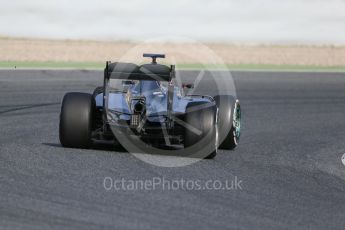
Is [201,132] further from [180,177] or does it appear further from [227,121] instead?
[180,177]

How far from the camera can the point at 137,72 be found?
42.4 feet

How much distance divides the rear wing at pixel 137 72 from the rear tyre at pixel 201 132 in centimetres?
75

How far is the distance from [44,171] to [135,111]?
2.28 m

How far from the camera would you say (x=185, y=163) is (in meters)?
12.1

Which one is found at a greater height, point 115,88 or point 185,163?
point 115,88

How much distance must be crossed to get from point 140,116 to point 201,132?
2.85 feet

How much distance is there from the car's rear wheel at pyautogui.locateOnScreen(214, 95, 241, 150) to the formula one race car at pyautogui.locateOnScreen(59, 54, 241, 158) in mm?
284

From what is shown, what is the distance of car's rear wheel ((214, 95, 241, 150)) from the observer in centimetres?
1343

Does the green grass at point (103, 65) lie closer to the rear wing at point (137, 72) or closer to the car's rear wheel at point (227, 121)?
the car's rear wheel at point (227, 121)

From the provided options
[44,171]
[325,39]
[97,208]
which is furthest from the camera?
[325,39]

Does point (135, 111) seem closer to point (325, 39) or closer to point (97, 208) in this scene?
point (97, 208)

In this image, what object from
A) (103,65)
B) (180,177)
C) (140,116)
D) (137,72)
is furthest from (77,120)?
(103,65)

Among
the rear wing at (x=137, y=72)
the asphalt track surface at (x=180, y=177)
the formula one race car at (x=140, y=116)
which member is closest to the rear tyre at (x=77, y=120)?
the formula one race car at (x=140, y=116)

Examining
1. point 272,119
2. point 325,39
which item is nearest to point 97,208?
point 272,119
